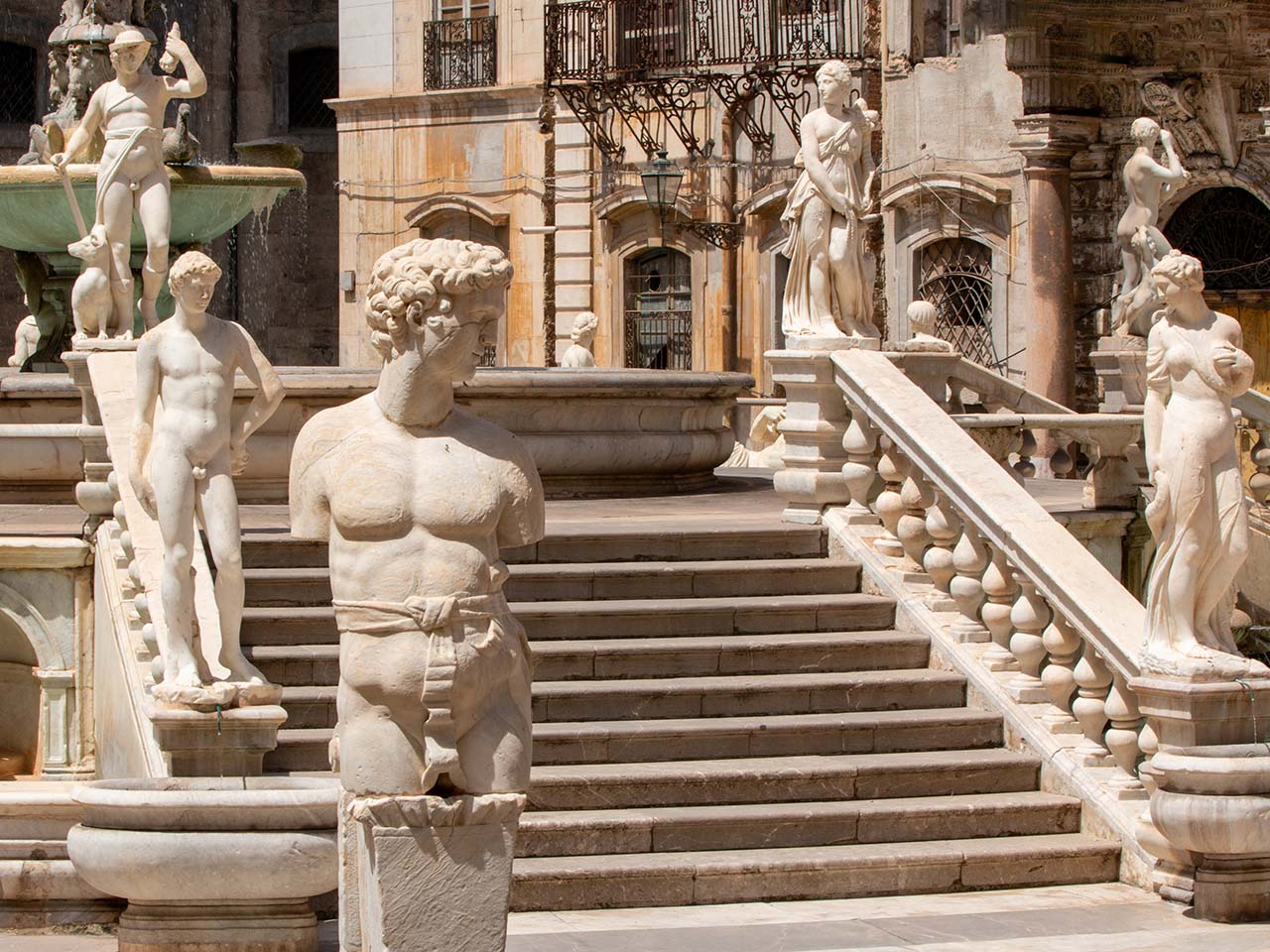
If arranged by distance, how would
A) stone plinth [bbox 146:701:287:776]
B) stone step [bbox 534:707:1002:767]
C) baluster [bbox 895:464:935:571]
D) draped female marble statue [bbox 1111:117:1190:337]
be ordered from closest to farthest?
stone plinth [bbox 146:701:287:776] → stone step [bbox 534:707:1002:767] → baluster [bbox 895:464:935:571] → draped female marble statue [bbox 1111:117:1190:337]

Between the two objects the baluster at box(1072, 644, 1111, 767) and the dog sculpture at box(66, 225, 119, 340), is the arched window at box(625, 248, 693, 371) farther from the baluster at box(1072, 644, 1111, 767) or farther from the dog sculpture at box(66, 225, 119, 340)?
the baluster at box(1072, 644, 1111, 767)

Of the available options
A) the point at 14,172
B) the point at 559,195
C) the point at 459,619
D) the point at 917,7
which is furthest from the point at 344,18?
the point at 459,619

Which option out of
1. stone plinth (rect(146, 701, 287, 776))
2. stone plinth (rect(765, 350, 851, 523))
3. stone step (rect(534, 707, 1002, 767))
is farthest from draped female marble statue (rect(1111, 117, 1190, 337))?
stone plinth (rect(146, 701, 287, 776))

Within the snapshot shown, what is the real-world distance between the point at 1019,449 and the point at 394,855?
693cm

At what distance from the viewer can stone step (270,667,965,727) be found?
9391mm

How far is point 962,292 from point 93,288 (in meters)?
12.8

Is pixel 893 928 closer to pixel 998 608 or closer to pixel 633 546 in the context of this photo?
Answer: pixel 998 608

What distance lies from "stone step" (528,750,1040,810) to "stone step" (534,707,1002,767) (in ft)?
0.14

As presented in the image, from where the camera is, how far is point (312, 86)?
3425 centimetres

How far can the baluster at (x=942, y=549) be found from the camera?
10336 mm

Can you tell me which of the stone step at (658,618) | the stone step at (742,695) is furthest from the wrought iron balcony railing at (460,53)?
the stone step at (742,695)

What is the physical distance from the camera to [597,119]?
27.6 metres

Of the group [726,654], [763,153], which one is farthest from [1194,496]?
[763,153]

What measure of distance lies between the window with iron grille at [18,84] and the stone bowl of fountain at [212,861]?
87.6 feet
